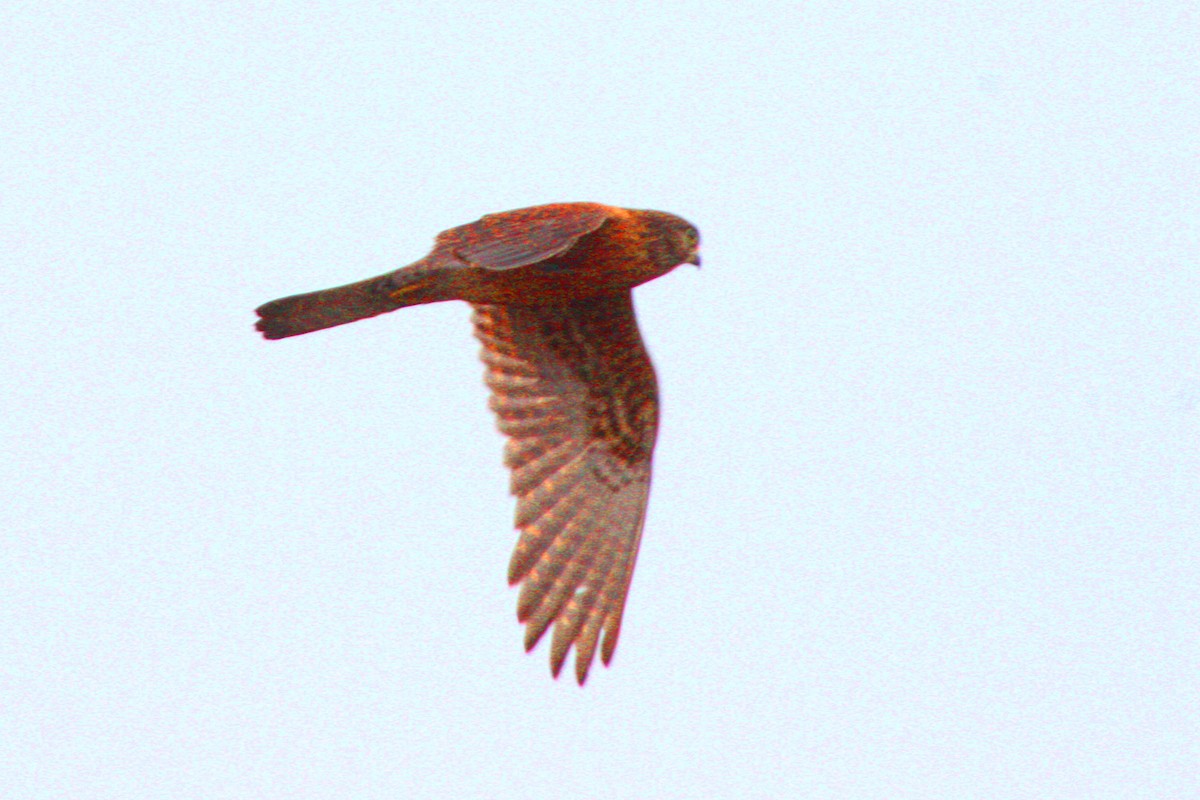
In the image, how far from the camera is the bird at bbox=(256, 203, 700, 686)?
8828 mm

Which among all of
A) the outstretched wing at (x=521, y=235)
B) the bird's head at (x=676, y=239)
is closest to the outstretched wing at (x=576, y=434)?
the bird's head at (x=676, y=239)

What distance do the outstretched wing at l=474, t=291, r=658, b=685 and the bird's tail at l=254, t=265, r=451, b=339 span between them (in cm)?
109

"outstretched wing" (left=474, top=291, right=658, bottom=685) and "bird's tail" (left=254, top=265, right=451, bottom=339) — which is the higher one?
"bird's tail" (left=254, top=265, right=451, bottom=339)

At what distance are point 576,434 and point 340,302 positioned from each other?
1.85 meters

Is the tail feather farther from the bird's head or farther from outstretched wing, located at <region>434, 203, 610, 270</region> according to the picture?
the bird's head

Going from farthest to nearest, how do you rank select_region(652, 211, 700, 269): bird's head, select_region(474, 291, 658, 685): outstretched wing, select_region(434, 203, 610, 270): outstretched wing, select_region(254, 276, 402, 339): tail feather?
1. select_region(474, 291, 658, 685): outstretched wing
2. select_region(652, 211, 700, 269): bird's head
3. select_region(254, 276, 402, 339): tail feather
4. select_region(434, 203, 610, 270): outstretched wing

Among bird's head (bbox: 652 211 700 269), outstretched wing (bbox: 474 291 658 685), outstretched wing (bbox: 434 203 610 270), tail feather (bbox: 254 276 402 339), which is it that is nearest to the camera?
outstretched wing (bbox: 434 203 610 270)

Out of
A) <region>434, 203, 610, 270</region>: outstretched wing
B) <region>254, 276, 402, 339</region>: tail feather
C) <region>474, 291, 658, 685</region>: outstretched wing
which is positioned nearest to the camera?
<region>434, 203, 610, 270</region>: outstretched wing

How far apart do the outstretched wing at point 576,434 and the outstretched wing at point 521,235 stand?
1.02 metres

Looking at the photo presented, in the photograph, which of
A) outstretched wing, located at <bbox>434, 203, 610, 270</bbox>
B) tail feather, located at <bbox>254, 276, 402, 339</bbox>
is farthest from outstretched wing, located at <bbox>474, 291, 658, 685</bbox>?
tail feather, located at <bbox>254, 276, 402, 339</bbox>

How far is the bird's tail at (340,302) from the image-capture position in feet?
28.8

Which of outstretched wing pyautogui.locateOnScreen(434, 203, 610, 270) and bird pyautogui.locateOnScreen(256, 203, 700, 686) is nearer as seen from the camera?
outstretched wing pyautogui.locateOnScreen(434, 203, 610, 270)

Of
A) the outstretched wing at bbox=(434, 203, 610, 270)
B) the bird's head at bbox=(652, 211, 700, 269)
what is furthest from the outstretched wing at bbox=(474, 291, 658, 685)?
the outstretched wing at bbox=(434, 203, 610, 270)

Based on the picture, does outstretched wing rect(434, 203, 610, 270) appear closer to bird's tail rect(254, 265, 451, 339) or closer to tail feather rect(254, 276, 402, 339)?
bird's tail rect(254, 265, 451, 339)
